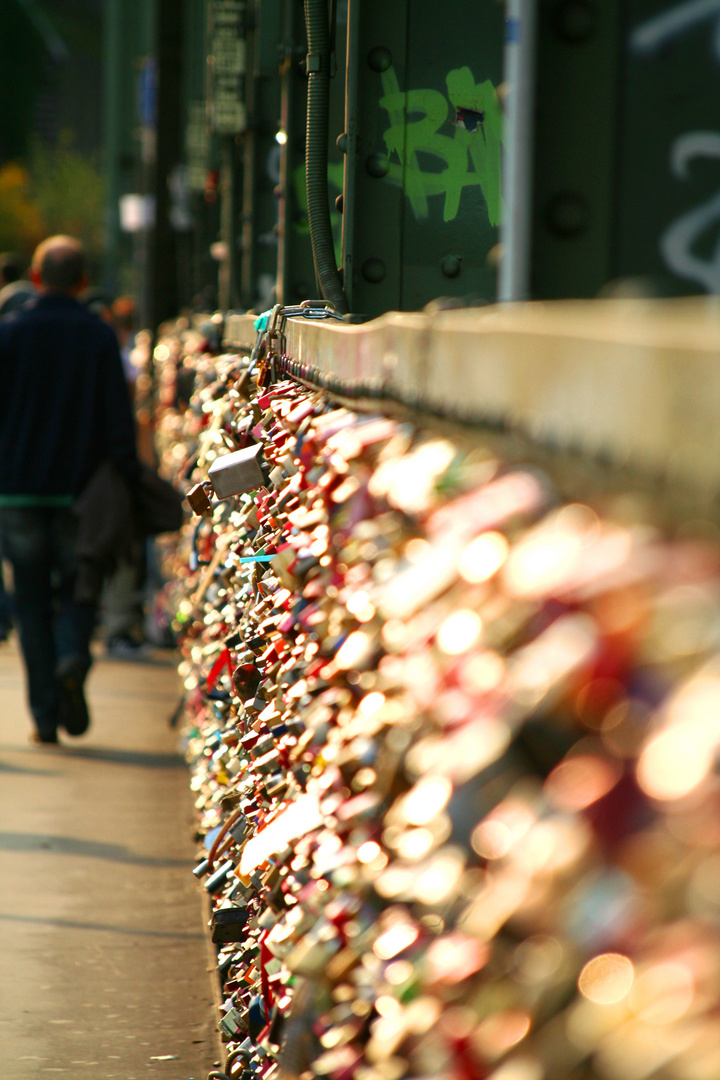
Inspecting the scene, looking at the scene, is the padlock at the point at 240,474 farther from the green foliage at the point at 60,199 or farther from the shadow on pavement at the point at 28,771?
the green foliage at the point at 60,199

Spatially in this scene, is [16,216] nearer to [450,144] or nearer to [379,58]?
[450,144]

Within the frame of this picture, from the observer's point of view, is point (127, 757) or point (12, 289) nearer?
point (127, 757)

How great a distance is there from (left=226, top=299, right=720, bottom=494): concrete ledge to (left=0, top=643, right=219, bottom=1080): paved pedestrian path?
2.63 m

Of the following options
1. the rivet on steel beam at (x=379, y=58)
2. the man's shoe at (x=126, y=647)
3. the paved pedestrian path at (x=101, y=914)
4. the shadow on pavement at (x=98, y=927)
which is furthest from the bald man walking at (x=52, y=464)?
the rivet on steel beam at (x=379, y=58)

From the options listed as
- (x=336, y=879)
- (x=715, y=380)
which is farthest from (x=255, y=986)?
(x=715, y=380)

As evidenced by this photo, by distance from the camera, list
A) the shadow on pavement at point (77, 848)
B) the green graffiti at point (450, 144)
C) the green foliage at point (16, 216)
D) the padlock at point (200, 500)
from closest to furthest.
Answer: the padlock at point (200, 500) < the green graffiti at point (450, 144) < the shadow on pavement at point (77, 848) < the green foliage at point (16, 216)

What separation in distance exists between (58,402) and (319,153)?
13.4 ft

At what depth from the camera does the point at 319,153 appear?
3.90 m

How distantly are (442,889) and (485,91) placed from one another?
304 centimetres

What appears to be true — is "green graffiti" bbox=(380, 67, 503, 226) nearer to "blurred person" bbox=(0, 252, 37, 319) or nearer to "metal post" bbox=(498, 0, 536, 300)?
"metal post" bbox=(498, 0, 536, 300)

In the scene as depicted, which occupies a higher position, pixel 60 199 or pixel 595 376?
pixel 595 376

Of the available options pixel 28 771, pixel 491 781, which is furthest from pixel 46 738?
pixel 491 781

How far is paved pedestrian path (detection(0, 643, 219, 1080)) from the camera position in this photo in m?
3.95

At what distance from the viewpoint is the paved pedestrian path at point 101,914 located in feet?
13.0
